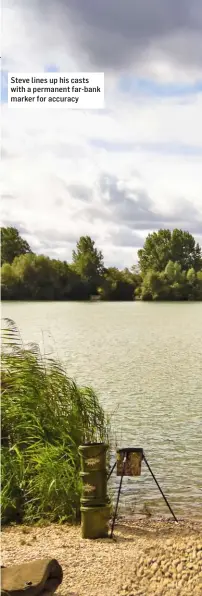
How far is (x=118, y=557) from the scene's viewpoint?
22.9 ft

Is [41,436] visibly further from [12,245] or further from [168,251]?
[168,251]

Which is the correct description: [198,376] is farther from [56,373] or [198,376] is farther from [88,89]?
[88,89]

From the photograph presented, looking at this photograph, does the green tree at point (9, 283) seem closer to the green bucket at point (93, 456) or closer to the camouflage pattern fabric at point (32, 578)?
the green bucket at point (93, 456)

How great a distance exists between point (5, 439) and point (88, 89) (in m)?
3.90

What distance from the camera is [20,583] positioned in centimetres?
586

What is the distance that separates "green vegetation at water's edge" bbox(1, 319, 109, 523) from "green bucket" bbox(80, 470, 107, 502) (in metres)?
0.58

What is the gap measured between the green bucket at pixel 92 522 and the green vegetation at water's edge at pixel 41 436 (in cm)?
59

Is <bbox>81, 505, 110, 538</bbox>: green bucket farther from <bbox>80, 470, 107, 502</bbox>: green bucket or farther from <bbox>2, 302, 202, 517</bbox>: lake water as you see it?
<bbox>2, 302, 202, 517</bbox>: lake water

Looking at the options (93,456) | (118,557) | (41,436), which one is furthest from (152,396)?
(118,557)

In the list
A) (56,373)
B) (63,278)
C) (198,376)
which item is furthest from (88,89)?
(63,278)

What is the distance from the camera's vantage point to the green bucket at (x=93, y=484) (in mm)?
7680

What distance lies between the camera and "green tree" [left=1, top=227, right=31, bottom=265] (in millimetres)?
93250

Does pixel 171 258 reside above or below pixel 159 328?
above

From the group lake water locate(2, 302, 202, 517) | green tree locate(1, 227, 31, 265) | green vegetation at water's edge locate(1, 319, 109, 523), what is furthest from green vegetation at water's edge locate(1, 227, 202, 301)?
green vegetation at water's edge locate(1, 319, 109, 523)
